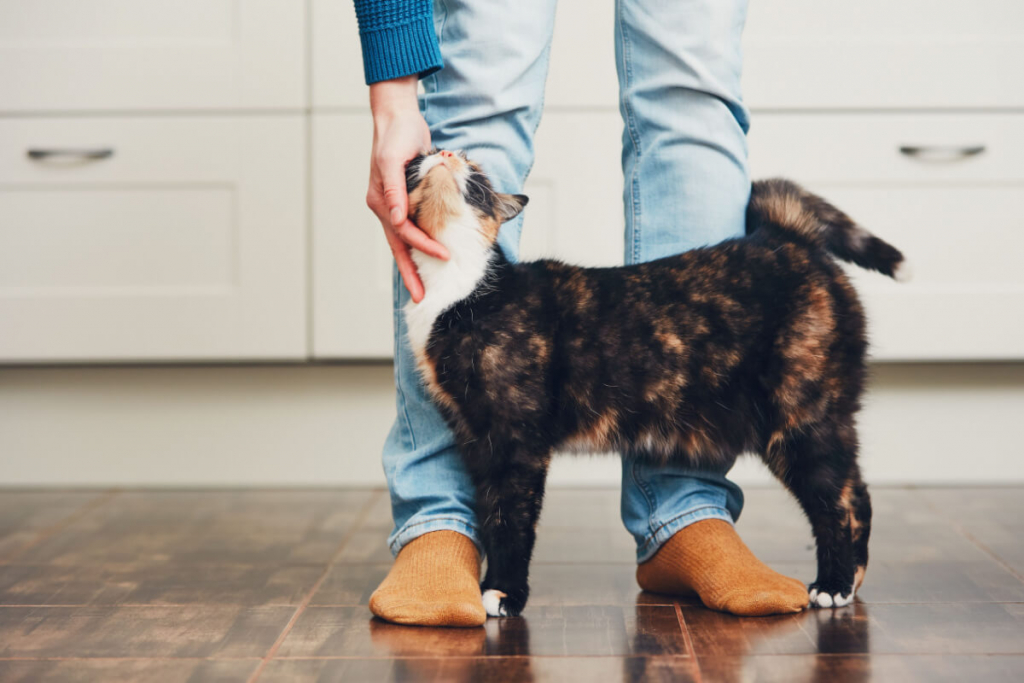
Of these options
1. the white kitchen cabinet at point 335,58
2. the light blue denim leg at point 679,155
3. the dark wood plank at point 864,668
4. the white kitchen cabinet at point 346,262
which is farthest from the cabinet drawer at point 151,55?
the dark wood plank at point 864,668

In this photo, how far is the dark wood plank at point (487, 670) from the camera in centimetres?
87

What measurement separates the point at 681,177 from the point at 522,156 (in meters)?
0.20

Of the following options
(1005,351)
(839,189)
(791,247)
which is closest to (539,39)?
(791,247)

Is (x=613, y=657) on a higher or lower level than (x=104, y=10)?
lower

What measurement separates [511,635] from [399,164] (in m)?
0.51

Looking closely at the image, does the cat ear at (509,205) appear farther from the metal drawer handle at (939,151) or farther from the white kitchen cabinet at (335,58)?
the metal drawer handle at (939,151)

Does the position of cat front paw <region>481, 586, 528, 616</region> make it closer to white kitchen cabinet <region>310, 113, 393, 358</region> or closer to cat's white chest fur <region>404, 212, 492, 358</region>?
cat's white chest fur <region>404, 212, 492, 358</region>

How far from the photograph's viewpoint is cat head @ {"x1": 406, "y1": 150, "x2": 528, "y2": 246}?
1.05 m

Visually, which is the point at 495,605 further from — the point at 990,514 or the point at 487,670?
the point at 990,514

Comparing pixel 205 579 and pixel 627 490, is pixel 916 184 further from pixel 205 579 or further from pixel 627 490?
pixel 205 579

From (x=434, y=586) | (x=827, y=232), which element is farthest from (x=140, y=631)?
(x=827, y=232)

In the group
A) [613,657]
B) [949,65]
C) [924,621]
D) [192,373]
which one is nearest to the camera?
[613,657]

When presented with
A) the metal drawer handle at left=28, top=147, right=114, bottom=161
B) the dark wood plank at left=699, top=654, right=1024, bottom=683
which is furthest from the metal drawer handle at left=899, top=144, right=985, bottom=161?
the metal drawer handle at left=28, top=147, right=114, bottom=161

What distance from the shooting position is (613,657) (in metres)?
0.93
